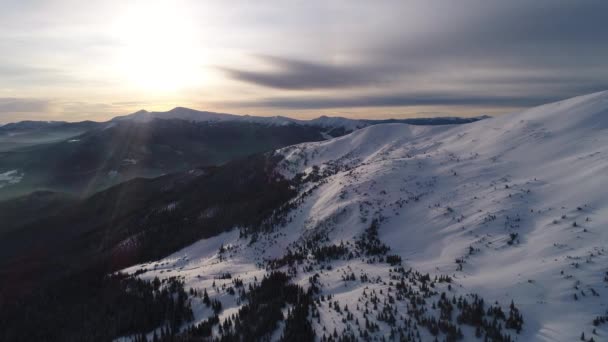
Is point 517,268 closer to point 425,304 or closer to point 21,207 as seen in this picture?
point 425,304

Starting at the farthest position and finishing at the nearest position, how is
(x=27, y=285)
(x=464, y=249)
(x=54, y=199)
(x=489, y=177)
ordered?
(x=54, y=199)
(x=27, y=285)
(x=489, y=177)
(x=464, y=249)

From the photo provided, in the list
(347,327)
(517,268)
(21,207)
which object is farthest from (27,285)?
(21,207)

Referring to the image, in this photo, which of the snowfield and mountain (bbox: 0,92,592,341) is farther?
the snowfield

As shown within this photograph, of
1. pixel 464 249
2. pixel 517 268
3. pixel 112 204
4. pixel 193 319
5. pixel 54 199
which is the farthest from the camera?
pixel 54 199

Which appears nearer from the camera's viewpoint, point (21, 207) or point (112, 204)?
point (112, 204)

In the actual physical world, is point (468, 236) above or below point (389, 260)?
above

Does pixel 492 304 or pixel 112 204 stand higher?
pixel 492 304

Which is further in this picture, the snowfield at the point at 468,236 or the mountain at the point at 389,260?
the snowfield at the point at 468,236

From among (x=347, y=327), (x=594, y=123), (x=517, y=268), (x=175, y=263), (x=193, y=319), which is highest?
(x=594, y=123)
